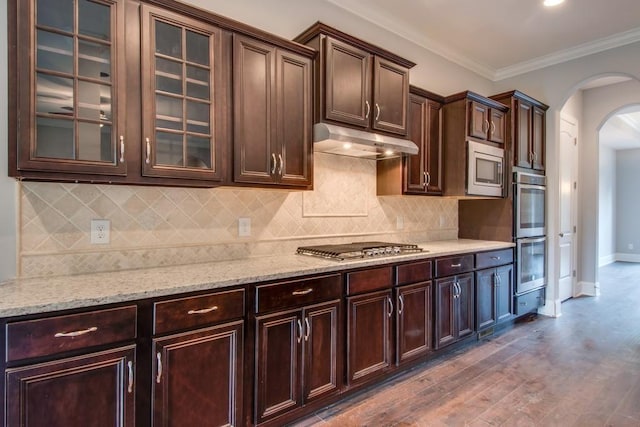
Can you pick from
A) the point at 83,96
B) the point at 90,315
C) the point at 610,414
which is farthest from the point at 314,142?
the point at 610,414

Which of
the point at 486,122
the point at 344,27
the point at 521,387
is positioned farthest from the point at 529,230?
the point at 344,27

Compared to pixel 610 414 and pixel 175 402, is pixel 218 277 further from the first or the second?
pixel 610 414

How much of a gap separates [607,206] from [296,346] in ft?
30.5

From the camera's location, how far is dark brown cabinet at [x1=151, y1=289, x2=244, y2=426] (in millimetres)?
1590

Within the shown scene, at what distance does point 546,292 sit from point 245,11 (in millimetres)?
4429

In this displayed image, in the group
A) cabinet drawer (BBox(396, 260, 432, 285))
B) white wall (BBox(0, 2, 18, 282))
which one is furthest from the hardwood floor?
white wall (BBox(0, 2, 18, 282))

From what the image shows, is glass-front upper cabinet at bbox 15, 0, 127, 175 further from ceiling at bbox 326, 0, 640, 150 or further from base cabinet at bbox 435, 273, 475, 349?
base cabinet at bbox 435, 273, 475, 349

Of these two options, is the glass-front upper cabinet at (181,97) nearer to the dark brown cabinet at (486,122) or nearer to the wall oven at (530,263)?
the dark brown cabinet at (486,122)

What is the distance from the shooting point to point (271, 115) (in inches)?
87.7

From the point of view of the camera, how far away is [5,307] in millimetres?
1263

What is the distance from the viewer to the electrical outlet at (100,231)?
1934 mm

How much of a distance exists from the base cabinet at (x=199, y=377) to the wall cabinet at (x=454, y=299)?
69.0 inches

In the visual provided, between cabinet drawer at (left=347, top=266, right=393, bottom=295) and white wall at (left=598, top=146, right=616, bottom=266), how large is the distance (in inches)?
307

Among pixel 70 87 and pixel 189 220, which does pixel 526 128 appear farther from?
pixel 70 87
